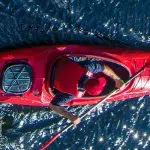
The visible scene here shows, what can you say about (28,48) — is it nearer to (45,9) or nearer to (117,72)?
(45,9)

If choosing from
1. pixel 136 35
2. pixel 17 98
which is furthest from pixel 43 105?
pixel 136 35

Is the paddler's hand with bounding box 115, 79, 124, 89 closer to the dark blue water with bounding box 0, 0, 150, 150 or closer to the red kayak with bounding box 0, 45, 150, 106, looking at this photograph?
the red kayak with bounding box 0, 45, 150, 106

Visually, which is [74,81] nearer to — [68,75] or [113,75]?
[68,75]

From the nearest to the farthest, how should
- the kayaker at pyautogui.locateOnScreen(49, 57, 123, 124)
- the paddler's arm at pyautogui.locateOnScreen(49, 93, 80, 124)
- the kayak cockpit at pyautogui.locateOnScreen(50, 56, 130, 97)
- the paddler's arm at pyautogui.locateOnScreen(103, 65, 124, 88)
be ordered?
the kayaker at pyautogui.locateOnScreen(49, 57, 123, 124)
the paddler's arm at pyautogui.locateOnScreen(49, 93, 80, 124)
the paddler's arm at pyautogui.locateOnScreen(103, 65, 124, 88)
the kayak cockpit at pyautogui.locateOnScreen(50, 56, 130, 97)

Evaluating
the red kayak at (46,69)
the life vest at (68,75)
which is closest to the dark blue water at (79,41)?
the red kayak at (46,69)

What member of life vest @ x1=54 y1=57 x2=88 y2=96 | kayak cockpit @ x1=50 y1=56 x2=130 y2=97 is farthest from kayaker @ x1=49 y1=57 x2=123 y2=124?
kayak cockpit @ x1=50 y1=56 x2=130 y2=97

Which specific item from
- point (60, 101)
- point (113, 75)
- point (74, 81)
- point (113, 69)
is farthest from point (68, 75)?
point (113, 69)
